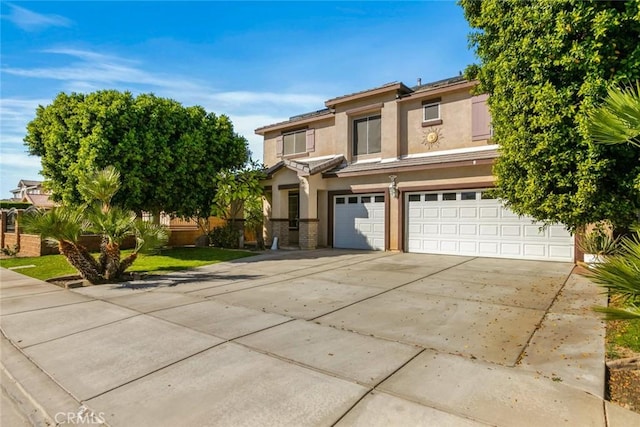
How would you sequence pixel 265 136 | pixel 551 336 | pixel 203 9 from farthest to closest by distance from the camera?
pixel 265 136 → pixel 203 9 → pixel 551 336

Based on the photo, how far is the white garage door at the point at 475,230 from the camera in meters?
11.8

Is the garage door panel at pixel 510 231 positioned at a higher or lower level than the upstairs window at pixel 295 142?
lower

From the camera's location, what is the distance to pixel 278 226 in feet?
57.1

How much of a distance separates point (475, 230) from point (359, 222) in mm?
5121

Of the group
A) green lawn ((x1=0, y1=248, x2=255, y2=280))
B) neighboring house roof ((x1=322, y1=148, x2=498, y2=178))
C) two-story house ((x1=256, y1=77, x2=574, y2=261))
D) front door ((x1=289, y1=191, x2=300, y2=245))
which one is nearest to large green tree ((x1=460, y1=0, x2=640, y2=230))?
two-story house ((x1=256, y1=77, x2=574, y2=261))

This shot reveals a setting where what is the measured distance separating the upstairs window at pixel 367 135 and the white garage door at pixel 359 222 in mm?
2377

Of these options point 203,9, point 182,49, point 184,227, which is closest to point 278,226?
point 184,227

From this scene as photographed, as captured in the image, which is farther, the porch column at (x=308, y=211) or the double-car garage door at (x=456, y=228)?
the porch column at (x=308, y=211)

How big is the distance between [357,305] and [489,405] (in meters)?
3.57

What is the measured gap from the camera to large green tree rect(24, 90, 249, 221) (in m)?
12.5

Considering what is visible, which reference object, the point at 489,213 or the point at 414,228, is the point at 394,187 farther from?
the point at 489,213

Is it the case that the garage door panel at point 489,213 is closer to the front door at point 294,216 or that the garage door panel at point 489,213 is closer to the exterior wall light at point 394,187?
the exterior wall light at point 394,187

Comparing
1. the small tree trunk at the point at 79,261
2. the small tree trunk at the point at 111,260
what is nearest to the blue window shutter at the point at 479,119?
the small tree trunk at the point at 111,260

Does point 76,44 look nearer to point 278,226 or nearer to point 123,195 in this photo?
point 123,195
